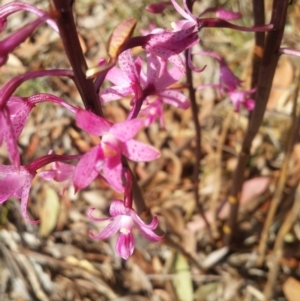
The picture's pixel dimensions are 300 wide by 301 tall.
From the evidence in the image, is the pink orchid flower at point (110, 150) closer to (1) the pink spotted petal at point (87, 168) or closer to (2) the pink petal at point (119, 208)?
(1) the pink spotted petal at point (87, 168)

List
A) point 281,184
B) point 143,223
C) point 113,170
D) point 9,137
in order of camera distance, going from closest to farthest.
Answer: point 9,137 → point 113,170 → point 143,223 → point 281,184

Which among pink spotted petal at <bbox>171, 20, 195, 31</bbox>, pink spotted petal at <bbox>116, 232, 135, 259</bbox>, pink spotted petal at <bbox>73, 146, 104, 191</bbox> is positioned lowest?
pink spotted petal at <bbox>116, 232, 135, 259</bbox>

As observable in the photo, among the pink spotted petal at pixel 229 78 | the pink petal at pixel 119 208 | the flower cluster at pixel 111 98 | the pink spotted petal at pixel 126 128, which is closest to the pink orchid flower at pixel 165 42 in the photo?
the flower cluster at pixel 111 98

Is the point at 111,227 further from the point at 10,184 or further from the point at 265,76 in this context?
the point at 265,76

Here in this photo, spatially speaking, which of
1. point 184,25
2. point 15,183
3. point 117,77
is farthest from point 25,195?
point 184,25

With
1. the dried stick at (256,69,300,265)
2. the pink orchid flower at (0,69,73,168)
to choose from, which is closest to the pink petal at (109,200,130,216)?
the pink orchid flower at (0,69,73,168)

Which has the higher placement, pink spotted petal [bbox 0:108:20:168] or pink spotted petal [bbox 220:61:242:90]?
pink spotted petal [bbox 0:108:20:168]

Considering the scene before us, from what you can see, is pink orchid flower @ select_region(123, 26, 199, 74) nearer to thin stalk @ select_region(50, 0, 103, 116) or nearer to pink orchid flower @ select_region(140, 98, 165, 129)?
thin stalk @ select_region(50, 0, 103, 116)
